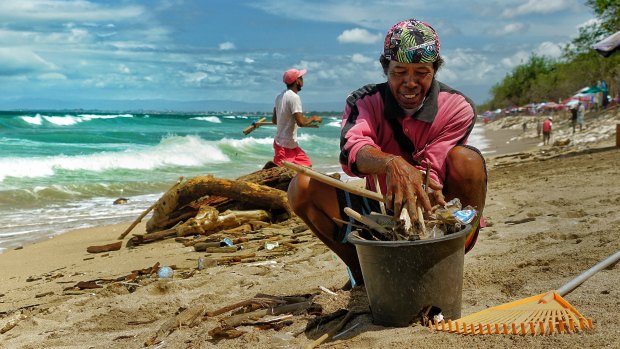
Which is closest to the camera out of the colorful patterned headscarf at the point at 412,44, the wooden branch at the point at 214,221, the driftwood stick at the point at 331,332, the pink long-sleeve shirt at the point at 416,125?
the driftwood stick at the point at 331,332

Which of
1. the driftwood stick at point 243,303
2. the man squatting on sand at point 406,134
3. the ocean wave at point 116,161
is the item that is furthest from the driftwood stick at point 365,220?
the ocean wave at point 116,161

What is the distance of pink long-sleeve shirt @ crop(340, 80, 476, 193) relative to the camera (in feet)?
9.57

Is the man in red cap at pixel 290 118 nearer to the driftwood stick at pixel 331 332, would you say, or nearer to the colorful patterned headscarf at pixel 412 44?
the colorful patterned headscarf at pixel 412 44

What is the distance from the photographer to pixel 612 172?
23.5ft

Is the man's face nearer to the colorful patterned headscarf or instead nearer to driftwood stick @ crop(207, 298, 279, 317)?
the colorful patterned headscarf

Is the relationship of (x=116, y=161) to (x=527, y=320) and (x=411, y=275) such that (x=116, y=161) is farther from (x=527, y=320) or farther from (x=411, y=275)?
(x=527, y=320)

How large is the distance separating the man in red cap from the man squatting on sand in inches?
150

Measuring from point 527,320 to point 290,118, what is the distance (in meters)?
4.91

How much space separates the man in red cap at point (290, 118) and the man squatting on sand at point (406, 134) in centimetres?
380

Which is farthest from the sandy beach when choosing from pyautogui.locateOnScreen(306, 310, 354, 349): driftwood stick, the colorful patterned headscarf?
the colorful patterned headscarf

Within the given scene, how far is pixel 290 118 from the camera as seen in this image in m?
7.04

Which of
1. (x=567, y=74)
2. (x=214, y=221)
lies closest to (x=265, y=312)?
(x=214, y=221)

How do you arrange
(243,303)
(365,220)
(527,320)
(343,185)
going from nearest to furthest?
(527,320) → (365,220) → (343,185) → (243,303)

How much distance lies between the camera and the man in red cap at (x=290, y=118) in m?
6.96
